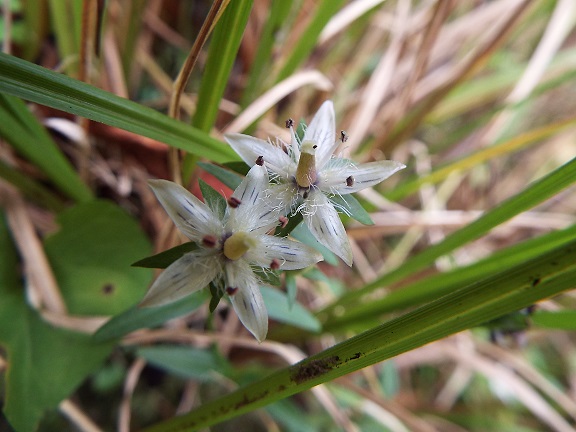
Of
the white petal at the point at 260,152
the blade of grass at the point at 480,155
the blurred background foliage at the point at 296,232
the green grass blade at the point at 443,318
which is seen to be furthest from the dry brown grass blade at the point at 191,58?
the blade of grass at the point at 480,155

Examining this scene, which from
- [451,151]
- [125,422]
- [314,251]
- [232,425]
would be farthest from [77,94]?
[451,151]

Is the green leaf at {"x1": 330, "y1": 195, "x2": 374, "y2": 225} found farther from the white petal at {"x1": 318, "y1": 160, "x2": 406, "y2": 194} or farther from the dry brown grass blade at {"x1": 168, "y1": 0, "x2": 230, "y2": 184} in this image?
the dry brown grass blade at {"x1": 168, "y1": 0, "x2": 230, "y2": 184}

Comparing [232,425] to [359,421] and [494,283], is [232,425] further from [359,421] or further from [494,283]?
[494,283]

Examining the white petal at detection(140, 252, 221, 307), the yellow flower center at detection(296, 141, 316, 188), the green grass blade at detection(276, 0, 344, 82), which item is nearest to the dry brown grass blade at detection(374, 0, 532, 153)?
the green grass blade at detection(276, 0, 344, 82)

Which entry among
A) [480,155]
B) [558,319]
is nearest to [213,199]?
[558,319]

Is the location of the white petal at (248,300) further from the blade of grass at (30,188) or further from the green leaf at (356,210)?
the blade of grass at (30,188)

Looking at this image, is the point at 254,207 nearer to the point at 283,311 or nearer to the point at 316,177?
the point at 316,177
